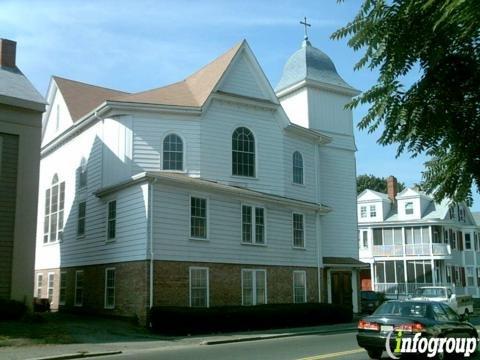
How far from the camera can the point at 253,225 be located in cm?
2767

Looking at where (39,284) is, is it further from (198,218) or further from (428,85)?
(428,85)

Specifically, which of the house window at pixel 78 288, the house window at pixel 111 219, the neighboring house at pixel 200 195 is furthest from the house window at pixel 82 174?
the house window at pixel 78 288

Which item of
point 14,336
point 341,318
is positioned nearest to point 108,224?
point 14,336

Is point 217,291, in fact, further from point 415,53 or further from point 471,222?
point 471,222

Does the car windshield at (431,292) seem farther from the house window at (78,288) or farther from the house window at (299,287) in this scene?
the house window at (78,288)

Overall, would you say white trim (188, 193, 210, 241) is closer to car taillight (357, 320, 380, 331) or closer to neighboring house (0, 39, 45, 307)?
neighboring house (0, 39, 45, 307)

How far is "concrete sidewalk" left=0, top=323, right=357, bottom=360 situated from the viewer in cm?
1572

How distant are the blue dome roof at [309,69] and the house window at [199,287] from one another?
15.6m

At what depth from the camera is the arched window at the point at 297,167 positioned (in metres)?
31.6

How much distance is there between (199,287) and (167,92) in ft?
36.6

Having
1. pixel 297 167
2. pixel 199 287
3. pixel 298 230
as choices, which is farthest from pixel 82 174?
pixel 298 230

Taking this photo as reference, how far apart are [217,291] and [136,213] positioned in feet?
16.6

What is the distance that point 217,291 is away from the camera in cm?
2556

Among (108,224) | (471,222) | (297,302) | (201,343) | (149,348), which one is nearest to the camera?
(149,348)
